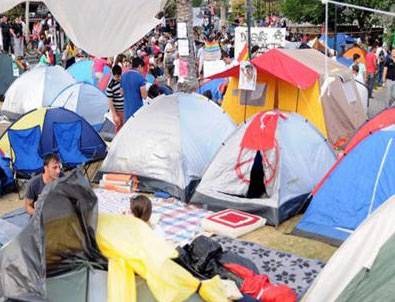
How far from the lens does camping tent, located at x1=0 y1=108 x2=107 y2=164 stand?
29.2 feet

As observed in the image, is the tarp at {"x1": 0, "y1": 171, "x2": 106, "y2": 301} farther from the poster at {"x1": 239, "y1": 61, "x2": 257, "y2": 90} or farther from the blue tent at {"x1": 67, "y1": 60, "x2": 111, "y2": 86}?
the blue tent at {"x1": 67, "y1": 60, "x2": 111, "y2": 86}

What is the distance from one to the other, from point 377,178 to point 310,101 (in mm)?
4152

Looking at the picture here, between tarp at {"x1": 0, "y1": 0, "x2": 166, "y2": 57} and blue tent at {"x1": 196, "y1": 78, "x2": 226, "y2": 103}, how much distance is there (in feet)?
14.6

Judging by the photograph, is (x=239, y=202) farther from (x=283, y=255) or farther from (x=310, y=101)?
(x=310, y=101)

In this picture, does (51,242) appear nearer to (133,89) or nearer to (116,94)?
(133,89)

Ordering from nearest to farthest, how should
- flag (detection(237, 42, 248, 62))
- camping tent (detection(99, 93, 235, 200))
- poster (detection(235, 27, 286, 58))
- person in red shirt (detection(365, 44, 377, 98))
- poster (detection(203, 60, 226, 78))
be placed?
camping tent (detection(99, 93, 235, 200))
flag (detection(237, 42, 248, 62))
poster (detection(235, 27, 286, 58))
poster (detection(203, 60, 226, 78))
person in red shirt (detection(365, 44, 377, 98))

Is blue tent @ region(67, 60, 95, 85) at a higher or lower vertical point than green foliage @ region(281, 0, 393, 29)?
lower

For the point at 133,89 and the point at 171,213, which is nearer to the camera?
the point at 171,213

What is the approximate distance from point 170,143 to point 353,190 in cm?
269

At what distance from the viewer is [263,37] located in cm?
1461

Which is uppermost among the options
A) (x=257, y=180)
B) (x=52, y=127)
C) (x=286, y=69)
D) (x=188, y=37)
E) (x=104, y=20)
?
(x=104, y=20)

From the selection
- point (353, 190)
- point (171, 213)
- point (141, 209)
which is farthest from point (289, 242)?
point (141, 209)

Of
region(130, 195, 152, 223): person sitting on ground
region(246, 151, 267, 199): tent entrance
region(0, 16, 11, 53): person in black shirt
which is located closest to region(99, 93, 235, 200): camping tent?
region(246, 151, 267, 199): tent entrance

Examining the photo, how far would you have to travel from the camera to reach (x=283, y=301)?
16.1 ft
